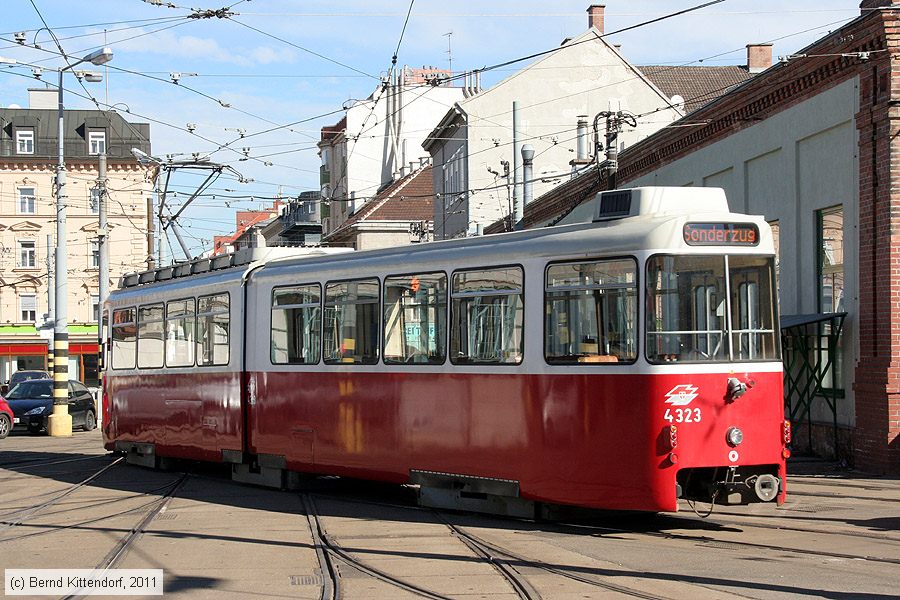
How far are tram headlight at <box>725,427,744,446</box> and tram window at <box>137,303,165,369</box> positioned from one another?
34.0 feet

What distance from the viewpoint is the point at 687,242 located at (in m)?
11.6

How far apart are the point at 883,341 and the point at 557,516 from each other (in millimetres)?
6861

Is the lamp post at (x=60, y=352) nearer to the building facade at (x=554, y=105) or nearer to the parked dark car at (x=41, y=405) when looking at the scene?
the parked dark car at (x=41, y=405)

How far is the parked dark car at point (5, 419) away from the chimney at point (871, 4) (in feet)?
73.8

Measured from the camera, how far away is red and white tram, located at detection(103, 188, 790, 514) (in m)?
11.5

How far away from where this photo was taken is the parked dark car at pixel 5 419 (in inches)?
1256

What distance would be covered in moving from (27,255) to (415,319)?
62676 mm

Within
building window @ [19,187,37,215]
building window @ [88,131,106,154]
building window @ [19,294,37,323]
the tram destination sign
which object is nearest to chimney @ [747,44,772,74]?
the tram destination sign

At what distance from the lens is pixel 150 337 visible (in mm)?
19969

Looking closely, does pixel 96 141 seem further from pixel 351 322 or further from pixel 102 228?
pixel 351 322

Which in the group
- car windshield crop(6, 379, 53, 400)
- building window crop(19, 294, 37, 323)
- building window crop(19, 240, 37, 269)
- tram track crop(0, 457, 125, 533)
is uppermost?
building window crop(19, 240, 37, 269)

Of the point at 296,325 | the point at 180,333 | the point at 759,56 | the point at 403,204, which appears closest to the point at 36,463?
the point at 180,333

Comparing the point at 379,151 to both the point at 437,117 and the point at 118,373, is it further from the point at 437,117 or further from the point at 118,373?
the point at 118,373

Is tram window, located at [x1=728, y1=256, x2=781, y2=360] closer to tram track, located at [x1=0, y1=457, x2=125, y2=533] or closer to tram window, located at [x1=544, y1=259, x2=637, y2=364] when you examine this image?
tram window, located at [x1=544, y1=259, x2=637, y2=364]
